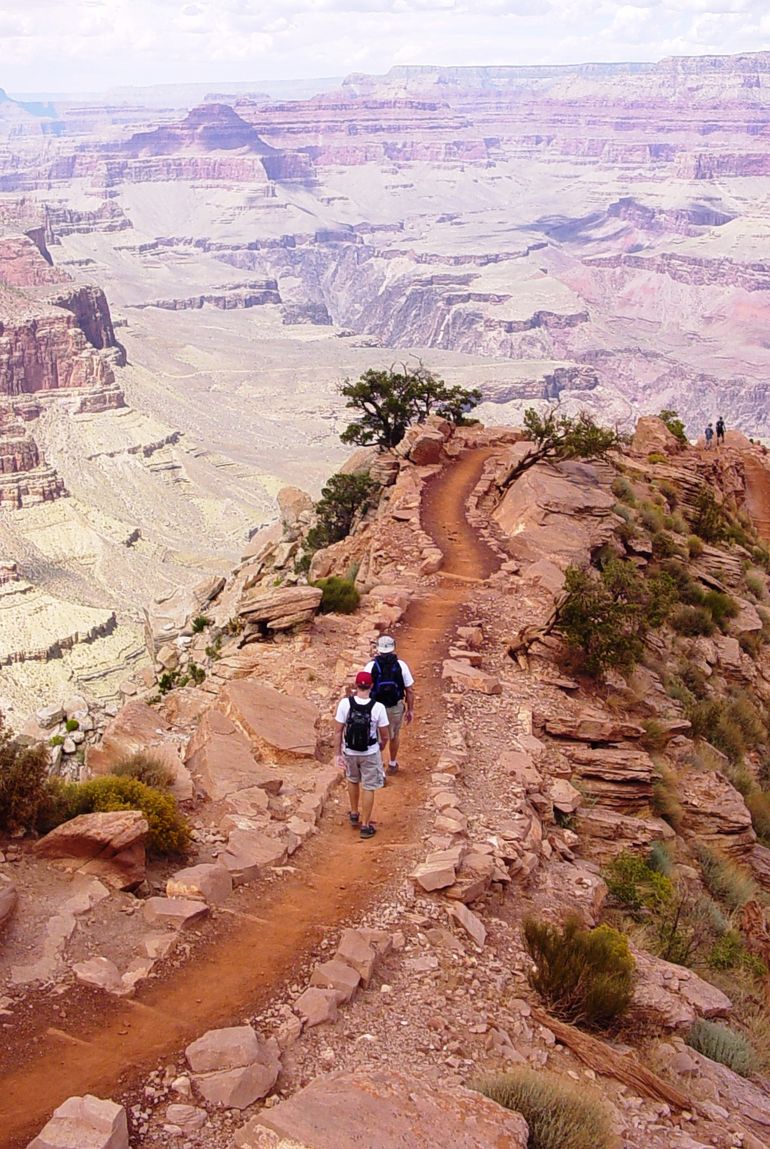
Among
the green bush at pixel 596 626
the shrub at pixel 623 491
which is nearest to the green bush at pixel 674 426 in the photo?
the shrub at pixel 623 491

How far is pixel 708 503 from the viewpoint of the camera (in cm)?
3141

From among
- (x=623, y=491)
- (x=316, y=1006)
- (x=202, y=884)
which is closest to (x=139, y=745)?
(x=202, y=884)

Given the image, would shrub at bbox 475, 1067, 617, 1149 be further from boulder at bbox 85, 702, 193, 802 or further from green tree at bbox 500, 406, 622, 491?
green tree at bbox 500, 406, 622, 491

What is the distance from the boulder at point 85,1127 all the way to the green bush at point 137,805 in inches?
139

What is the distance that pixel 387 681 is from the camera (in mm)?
12562

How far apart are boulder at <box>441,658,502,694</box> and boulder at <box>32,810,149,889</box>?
280 inches

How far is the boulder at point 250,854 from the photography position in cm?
961

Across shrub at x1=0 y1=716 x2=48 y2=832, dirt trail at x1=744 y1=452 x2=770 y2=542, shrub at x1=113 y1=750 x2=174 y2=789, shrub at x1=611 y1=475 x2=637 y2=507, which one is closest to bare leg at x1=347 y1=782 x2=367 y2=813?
shrub at x1=113 y1=750 x2=174 y2=789

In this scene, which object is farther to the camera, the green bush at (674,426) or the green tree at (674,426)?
the green tree at (674,426)

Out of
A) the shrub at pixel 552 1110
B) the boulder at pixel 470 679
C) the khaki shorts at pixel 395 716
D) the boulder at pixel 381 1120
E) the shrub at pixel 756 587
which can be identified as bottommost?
the shrub at pixel 756 587

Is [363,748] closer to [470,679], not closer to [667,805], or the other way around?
[470,679]

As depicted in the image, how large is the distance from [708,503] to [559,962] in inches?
984

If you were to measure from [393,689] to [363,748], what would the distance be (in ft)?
5.46

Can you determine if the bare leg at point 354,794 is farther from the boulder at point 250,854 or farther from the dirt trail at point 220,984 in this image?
the boulder at point 250,854
